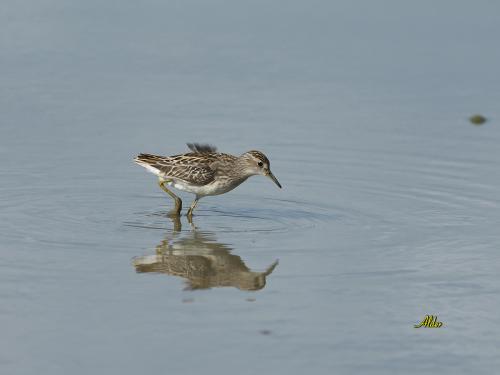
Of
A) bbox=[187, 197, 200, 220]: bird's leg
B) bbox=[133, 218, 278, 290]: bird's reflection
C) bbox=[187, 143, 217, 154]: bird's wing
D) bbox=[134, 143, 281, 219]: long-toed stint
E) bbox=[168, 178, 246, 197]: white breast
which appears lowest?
bbox=[133, 218, 278, 290]: bird's reflection

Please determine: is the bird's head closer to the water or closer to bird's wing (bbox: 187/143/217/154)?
the water

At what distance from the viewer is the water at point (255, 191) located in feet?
32.2

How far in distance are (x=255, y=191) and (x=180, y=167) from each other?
1478 mm

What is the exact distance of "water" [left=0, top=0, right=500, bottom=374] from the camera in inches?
386

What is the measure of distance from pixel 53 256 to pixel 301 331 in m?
3.51

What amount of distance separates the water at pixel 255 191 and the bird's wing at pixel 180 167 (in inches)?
18.5

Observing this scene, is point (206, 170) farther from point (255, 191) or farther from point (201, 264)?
point (201, 264)

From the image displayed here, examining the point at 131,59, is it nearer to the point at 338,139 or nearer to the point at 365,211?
the point at 338,139

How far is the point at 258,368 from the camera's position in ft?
29.9

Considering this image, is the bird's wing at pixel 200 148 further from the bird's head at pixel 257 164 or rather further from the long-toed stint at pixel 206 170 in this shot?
the bird's head at pixel 257 164
